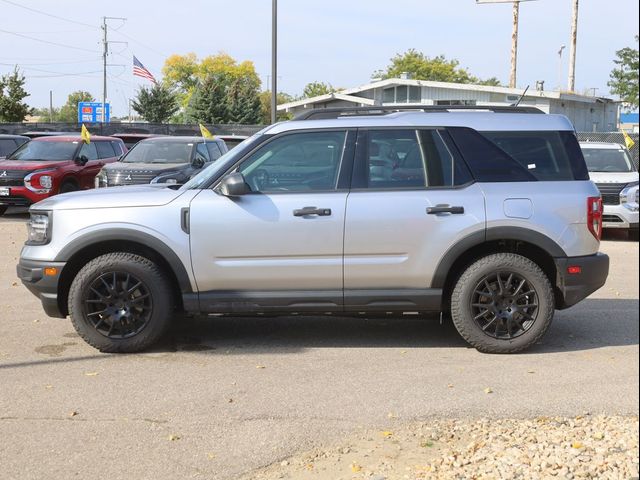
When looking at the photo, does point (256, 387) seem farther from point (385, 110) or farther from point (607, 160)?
point (607, 160)

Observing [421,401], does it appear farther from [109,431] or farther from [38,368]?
[38,368]

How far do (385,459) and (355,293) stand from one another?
2224mm

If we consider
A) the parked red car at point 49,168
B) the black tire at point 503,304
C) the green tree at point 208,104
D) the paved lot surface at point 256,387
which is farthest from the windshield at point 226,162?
the green tree at point 208,104

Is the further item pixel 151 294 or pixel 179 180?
pixel 179 180

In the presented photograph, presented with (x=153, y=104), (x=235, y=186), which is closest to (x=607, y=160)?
(x=235, y=186)

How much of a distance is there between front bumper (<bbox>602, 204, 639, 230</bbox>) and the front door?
9.77m

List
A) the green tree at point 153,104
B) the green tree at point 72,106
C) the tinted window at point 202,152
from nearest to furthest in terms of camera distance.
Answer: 1. the tinted window at point 202,152
2. the green tree at point 153,104
3. the green tree at point 72,106

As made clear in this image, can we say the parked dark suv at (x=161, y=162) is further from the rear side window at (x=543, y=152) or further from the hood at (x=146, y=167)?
the rear side window at (x=543, y=152)

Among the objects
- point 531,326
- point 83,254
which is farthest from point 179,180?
point 531,326

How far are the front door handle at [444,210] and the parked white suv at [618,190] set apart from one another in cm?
857

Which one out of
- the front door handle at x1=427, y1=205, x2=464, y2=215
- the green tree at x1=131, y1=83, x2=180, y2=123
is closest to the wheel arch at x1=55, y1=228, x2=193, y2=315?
the front door handle at x1=427, y1=205, x2=464, y2=215

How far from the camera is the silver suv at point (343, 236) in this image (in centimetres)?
653

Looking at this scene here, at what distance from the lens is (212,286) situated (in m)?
6.59

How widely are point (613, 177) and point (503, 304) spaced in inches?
389
